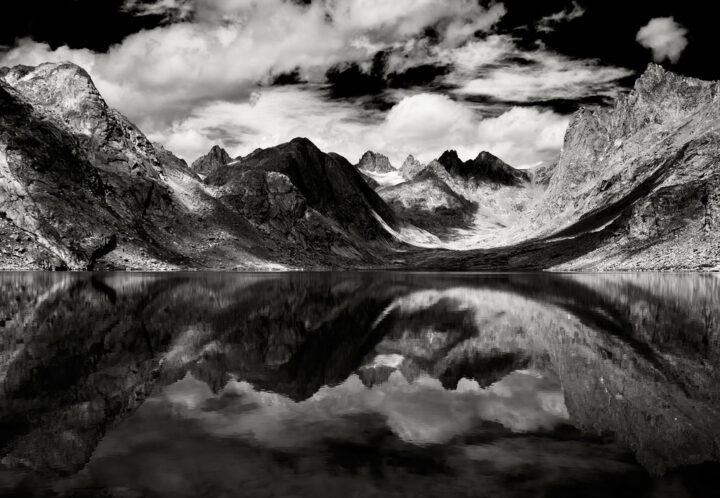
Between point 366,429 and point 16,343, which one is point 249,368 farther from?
point 16,343

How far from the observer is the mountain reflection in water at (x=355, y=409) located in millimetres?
15336

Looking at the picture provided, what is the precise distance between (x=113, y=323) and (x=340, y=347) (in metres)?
19.9

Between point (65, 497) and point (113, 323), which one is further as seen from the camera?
point (113, 323)

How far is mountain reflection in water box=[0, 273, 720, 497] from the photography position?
1534 centimetres

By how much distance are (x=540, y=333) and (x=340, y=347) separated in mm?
16973

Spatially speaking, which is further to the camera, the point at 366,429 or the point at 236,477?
the point at 366,429

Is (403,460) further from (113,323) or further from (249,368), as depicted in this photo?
(113,323)

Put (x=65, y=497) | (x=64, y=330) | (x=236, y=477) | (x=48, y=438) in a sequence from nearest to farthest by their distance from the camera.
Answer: (x=65, y=497)
(x=236, y=477)
(x=48, y=438)
(x=64, y=330)

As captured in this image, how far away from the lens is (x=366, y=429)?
1998 cm

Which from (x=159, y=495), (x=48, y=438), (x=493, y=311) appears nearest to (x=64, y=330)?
(x=48, y=438)

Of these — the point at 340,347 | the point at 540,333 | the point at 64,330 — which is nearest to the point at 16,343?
the point at 64,330

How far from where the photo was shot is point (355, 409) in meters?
22.5

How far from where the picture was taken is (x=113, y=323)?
4500 centimetres

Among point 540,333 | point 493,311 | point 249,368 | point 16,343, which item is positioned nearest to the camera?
point 249,368
